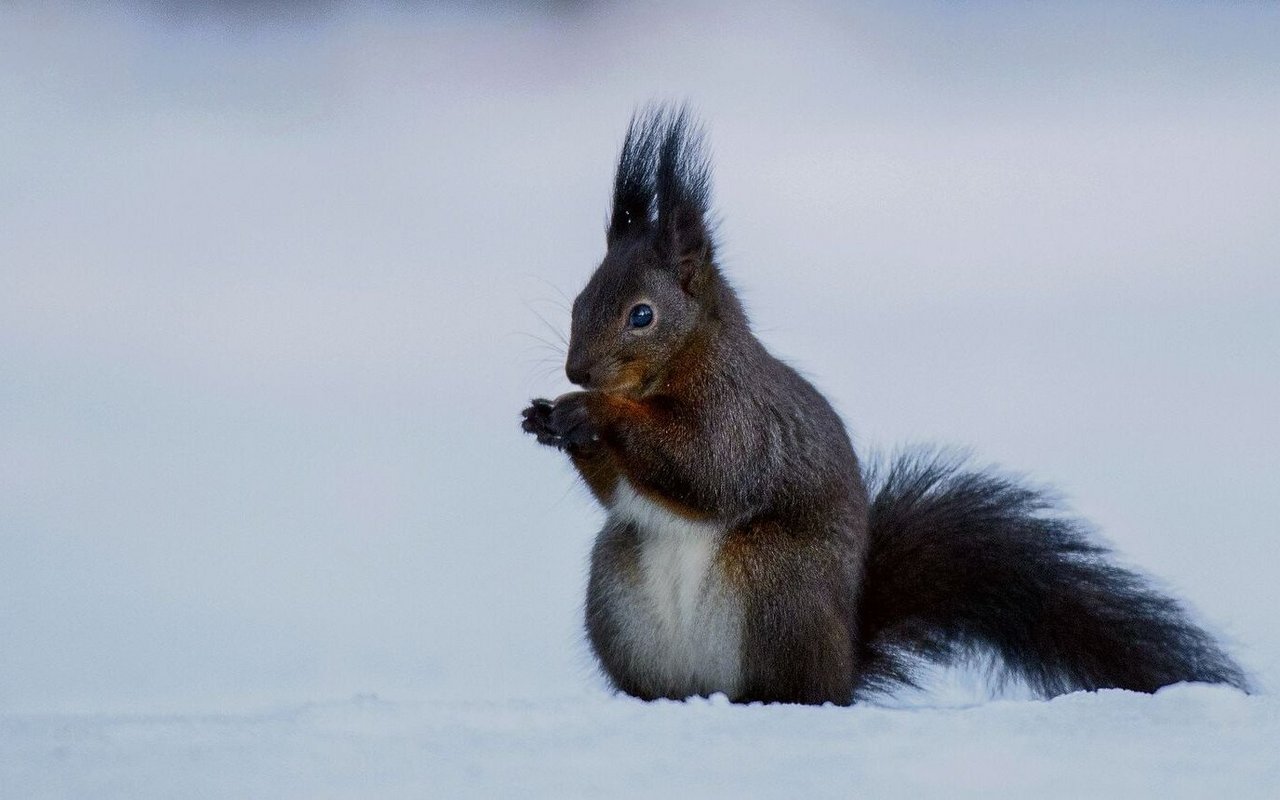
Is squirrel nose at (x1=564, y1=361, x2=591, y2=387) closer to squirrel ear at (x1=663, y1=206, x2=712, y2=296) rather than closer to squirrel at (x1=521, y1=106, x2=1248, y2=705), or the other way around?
squirrel at (x1=521, y1=106, x2=1248, y2=705)

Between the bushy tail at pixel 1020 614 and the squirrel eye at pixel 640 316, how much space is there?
0.45 m

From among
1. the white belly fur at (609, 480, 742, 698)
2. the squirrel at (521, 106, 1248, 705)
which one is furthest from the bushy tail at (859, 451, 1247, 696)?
the white belly fur at (609, 480, 742, 698)

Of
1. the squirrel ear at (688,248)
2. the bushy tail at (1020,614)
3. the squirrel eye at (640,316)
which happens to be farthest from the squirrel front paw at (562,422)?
the bushy tail at (1020,614)

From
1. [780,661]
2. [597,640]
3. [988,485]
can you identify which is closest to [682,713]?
[780,661]

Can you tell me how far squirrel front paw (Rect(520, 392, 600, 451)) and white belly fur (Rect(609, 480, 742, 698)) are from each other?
0.10 m

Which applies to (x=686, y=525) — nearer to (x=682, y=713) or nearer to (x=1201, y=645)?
(x=682, y=713)

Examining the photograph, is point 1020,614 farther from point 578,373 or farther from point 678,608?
point 578,373

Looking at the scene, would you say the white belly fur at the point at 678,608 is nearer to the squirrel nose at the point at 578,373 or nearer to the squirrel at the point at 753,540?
the squirrel at the point at 753,540

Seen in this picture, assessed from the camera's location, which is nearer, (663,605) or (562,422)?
(562,422)

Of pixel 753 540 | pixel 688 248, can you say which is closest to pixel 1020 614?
pixel 753 540

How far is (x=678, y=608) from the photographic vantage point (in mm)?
1918

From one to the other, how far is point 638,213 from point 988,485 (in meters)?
0.61

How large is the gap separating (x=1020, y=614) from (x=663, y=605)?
487 mm

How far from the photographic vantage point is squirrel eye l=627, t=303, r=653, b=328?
1934 millimetres
